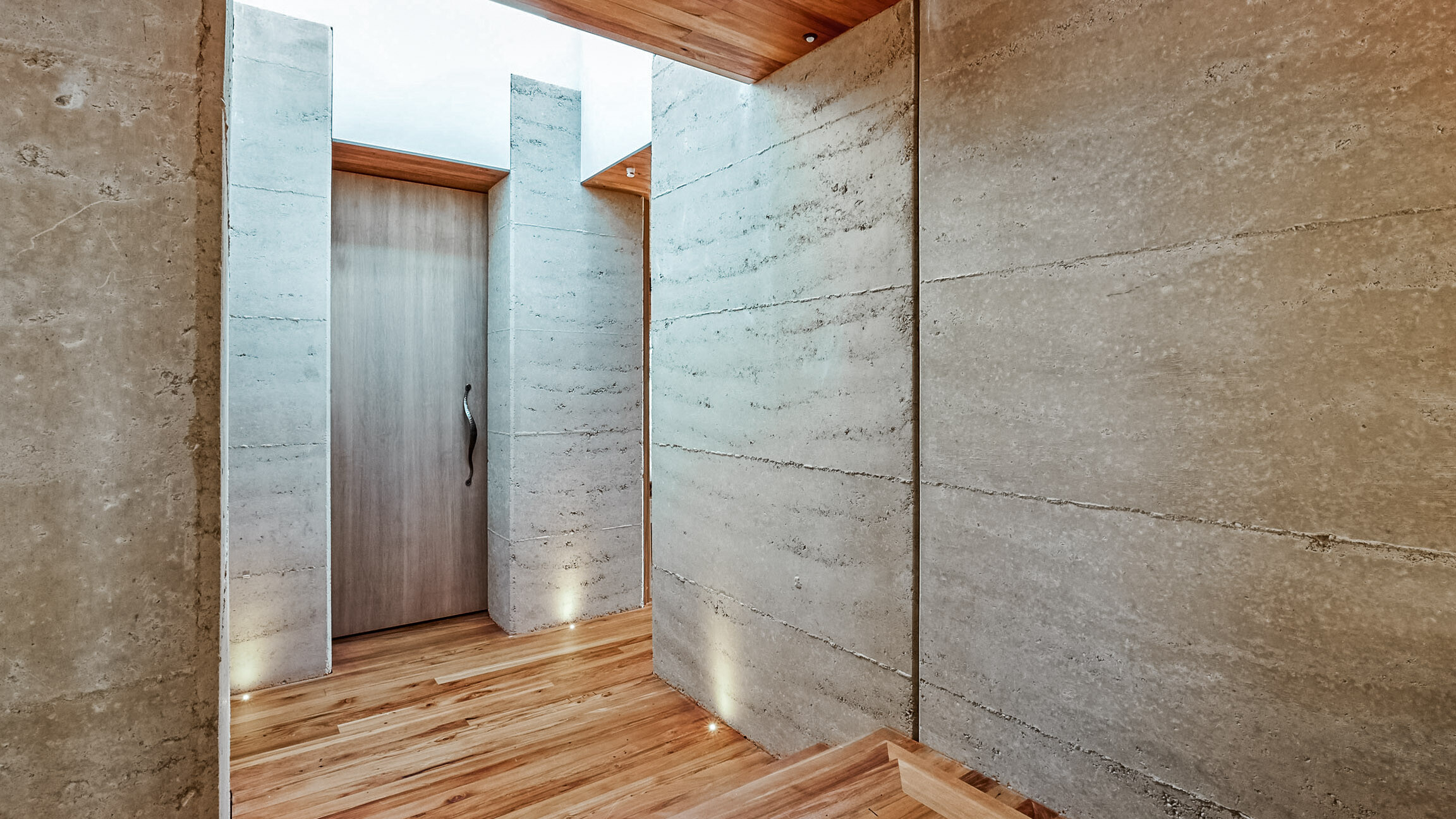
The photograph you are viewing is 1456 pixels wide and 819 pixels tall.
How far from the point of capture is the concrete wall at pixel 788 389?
2135 millimetres

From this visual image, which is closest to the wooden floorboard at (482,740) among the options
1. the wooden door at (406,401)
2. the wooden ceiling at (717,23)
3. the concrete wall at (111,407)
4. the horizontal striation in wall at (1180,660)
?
the wooden door at (406,401)

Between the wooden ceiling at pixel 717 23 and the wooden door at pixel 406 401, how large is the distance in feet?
7.03

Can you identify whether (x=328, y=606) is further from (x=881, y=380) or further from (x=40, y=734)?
(x=881, y=380)

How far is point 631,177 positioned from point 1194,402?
123 inches

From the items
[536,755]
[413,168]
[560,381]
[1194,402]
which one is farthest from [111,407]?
[413,168]

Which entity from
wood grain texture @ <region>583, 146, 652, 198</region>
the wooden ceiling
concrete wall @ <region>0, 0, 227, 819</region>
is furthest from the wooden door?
concrete wall @ <region>0, 0, 227, 819</region>

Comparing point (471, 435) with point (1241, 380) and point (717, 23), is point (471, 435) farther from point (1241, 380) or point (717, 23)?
point (1241, 380)

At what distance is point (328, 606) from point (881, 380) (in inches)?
113

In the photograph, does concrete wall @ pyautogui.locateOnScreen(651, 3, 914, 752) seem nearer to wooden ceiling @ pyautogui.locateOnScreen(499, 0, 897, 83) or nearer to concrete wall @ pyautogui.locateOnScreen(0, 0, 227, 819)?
wooden ceiling @ pyautogui.locateOnScreen(499, 0, 897, 83)

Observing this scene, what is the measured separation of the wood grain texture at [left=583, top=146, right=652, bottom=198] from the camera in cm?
362

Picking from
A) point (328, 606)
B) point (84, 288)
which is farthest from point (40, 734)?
point (328, 606)

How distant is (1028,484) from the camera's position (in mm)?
1759

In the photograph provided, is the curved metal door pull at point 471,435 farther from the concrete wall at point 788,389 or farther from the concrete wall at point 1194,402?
the concrete wall at point 1194,402

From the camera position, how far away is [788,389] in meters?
2.50
